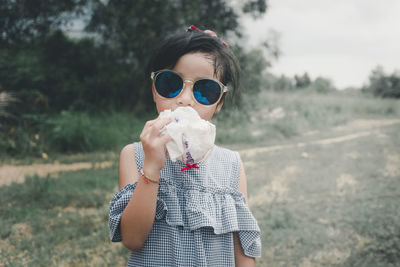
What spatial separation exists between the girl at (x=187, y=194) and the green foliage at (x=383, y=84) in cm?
1829

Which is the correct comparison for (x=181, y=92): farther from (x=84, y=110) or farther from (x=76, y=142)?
(x=84, y=110)

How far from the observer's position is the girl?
1.25 m

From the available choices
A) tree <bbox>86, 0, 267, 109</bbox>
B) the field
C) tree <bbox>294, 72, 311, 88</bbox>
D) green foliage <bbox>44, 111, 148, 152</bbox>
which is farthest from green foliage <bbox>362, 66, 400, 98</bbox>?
green foliage <bbox>44, 111, 148, 152</bbox>

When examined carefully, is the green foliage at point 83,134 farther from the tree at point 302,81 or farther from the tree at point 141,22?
the tree at point 302,81

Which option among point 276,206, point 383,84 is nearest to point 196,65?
point 276,206

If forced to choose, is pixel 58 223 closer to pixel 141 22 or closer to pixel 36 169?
pixel 36 169

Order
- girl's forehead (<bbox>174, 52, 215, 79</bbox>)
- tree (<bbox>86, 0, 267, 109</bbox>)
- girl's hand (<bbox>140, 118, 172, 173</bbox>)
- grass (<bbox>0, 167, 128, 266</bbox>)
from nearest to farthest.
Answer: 1. girl's hand (<bbox>140, 118, 172, 173</bbox>)
2. girl's forehead (<bbox>174, 52, 215, 79</bbox>)
3. grass (<bbox>0, 167, 128, 266</bbox>)
4. tree (<bbox>86, 0, 267, 109</bbox>)

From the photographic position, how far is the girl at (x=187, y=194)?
125 centimetres

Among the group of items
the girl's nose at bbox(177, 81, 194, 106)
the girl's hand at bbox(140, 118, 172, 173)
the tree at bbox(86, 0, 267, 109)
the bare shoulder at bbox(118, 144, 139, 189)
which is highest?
the tree at bbox(86, 0, 267, 109)

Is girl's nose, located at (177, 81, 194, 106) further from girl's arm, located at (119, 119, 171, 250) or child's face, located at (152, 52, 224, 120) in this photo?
girl's arm, located at (119, 119, 171, 250)

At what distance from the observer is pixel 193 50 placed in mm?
1475

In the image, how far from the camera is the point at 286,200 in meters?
4.48

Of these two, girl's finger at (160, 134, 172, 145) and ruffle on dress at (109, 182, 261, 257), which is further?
ruffle on dress at (109, 182, 261, 257)

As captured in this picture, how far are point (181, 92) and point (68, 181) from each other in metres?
3.81
